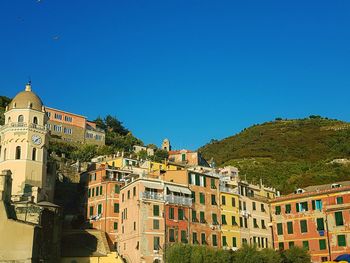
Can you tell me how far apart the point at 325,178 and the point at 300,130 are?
65.8 meters

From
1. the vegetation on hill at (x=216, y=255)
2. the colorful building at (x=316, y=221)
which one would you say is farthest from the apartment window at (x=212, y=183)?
the vegetation on hill at (x=216, y=255)

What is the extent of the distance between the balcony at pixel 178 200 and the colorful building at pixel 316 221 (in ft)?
44.6

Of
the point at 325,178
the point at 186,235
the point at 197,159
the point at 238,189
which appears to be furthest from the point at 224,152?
the point at 186,235

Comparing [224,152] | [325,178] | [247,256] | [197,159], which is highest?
[224,152]

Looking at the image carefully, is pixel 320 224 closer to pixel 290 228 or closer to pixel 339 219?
pixel 339 219

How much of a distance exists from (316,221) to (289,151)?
226 ft

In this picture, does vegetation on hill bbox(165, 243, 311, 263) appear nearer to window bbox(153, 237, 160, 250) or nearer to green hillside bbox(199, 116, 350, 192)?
window bbox(153, 237, 160, 250)

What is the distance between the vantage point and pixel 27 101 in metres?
58.7

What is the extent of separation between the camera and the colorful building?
55.8 meters

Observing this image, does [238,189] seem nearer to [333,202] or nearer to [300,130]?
[333,202]

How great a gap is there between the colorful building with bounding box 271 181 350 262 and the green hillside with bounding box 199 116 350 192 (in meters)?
22.6

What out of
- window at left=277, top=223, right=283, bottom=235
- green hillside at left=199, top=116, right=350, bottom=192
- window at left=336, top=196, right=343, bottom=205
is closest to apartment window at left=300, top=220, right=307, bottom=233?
window at left=277, top=223, right=283, bottom=235

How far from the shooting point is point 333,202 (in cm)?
5744

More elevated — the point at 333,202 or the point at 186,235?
the point at 333,202
